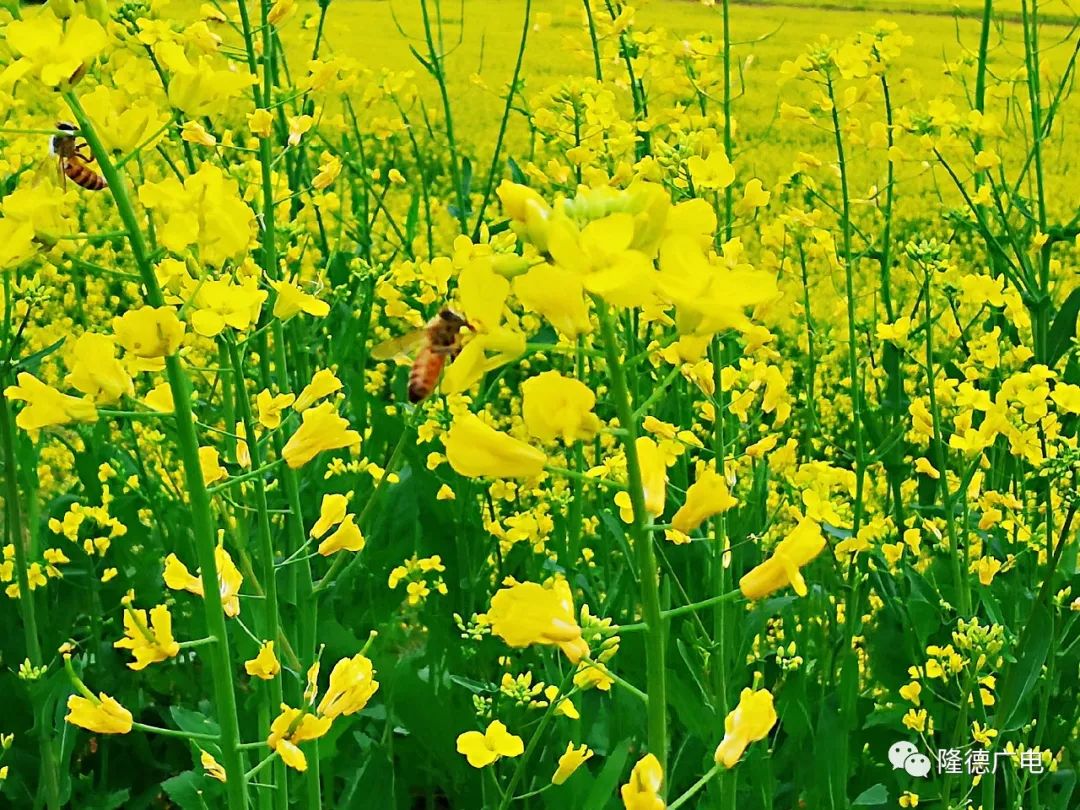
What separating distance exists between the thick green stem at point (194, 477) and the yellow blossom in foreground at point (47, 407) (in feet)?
0.28

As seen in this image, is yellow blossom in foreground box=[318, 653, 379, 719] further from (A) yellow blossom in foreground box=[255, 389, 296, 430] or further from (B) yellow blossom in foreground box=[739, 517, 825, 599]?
(B) yellow blossom in foreground box=[739, 517, 825, 599]

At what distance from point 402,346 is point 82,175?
19.7 inches

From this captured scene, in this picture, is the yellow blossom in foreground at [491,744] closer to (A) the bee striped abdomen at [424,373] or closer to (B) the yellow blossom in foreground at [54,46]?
(A) the bee striped abdomen at [424,373]

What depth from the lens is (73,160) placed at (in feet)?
5.39

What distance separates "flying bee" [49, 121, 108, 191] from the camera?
1516 mm

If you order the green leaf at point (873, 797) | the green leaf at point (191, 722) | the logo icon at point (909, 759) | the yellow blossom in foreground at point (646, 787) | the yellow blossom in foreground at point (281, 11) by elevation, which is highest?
the yellow blossom in foreground at point (281, 11)

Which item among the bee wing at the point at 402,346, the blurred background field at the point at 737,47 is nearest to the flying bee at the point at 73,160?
the bee wing at the point at 402,346

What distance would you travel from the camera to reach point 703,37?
9.82ft

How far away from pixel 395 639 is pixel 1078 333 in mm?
1607

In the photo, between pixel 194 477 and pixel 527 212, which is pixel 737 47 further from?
pixel 527 212

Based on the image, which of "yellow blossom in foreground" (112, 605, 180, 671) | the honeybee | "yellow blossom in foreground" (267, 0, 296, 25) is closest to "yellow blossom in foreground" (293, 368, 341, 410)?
the honeybee

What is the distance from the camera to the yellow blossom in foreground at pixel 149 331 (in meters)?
1.16

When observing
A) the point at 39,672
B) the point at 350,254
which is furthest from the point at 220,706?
the point at 350,254

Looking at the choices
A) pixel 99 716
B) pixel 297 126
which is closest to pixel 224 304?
pixel 99 716
